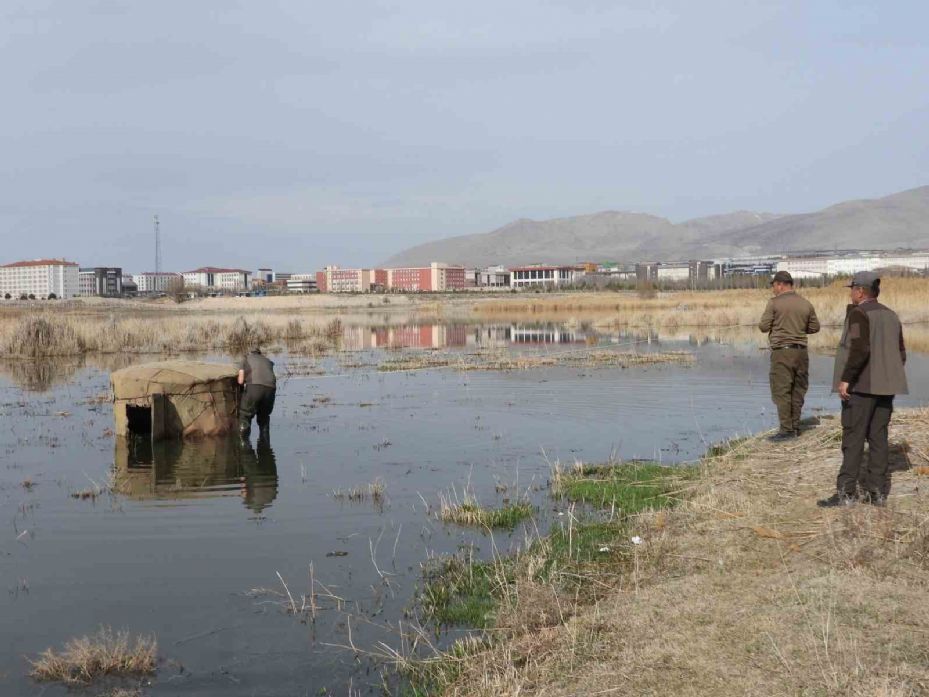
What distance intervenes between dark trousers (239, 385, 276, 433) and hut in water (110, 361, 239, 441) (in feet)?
1.24

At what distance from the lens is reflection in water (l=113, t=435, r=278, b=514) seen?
457 inches

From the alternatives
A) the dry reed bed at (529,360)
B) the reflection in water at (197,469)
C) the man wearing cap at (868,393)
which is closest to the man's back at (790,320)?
the man wearing cap at (868,393)

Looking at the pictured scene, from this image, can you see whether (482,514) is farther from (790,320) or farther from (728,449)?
(790,320)

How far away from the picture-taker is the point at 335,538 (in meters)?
9.35

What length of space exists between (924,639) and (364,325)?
53.7 metres

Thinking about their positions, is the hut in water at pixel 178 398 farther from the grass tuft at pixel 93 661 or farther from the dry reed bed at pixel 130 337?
the dry reed bed at pixel 130 337

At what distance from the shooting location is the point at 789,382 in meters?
12.0

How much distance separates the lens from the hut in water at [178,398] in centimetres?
1484

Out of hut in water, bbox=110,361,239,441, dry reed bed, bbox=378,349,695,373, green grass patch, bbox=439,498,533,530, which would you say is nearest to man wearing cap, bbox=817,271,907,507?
green grass patch, bbox=439,498,533,530

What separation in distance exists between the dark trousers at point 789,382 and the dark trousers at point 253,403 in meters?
8.20

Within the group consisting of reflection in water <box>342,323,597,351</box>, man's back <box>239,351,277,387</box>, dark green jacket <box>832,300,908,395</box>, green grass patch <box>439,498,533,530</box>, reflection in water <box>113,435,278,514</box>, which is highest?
dark green jacket <box>832,300,908,395</box>

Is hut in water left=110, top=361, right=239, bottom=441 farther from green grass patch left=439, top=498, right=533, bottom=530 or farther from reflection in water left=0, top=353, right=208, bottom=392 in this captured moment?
reflection in water left=0, top=353, right=208, bottom=392

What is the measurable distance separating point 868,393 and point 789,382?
162 inches

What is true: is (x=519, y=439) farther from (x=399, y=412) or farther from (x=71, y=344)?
(x=71, y=344)
